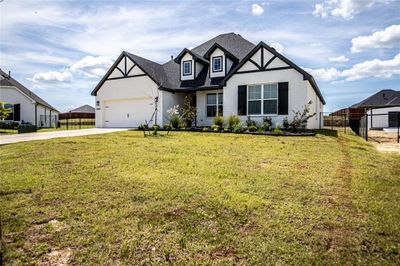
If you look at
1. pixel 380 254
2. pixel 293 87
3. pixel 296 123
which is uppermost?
pixel 293 87

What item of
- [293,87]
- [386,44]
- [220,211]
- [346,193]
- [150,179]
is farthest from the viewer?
[293,87]

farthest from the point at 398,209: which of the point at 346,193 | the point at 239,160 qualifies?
the point at 239,160

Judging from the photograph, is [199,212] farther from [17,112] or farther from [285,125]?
[17,112]

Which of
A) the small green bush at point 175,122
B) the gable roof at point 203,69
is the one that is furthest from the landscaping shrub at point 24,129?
the small green bush at point 175,122

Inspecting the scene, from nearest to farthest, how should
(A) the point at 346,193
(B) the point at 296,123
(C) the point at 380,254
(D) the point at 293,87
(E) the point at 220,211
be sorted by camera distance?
(C) the point at 380,254
(E) the point at 220,211
(A) the point at 346,193
(B) the point at 296,123
(D) the point at 293,87

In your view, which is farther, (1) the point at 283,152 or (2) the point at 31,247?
(1) the point at 283,152

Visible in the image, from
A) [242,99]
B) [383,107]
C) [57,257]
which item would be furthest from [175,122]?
[383,107]

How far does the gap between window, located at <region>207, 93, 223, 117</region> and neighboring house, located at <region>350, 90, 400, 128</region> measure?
18.1m

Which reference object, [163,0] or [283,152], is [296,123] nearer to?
[283,152]

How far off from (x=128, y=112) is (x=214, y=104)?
7.12m

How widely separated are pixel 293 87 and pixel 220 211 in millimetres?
13741

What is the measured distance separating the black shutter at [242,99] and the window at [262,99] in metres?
0.20

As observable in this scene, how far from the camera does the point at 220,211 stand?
3645 mm

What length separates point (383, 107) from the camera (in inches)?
1161
